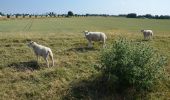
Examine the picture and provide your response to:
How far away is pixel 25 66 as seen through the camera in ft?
73.9

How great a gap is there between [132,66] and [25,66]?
6.53 meters

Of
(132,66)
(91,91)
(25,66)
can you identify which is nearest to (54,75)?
(25,66)

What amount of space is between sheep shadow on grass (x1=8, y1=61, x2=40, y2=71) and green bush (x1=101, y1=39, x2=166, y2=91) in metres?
4.20

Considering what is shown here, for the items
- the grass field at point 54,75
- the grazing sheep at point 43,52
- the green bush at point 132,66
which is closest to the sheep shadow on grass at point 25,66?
the grass field at point 54,75

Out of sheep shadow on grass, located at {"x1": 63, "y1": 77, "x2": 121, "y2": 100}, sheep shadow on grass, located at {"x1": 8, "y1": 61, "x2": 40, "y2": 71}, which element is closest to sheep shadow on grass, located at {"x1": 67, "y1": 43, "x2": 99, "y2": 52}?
sheep shadow on grass, located at {"x1": 8, "y1": 61, "x2": 40, "y2": 71}

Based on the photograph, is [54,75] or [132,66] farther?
[54,75]

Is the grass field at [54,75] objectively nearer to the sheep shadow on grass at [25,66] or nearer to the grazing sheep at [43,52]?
the sheep shadow on grass at [25,66]

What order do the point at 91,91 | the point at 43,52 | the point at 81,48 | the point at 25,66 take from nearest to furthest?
the point at 91,91 → the point at 43,52 → the point at 25,66 → the point at 81,48

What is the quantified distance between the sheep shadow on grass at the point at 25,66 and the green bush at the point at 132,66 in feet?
13.8

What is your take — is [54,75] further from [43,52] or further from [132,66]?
[132,66]

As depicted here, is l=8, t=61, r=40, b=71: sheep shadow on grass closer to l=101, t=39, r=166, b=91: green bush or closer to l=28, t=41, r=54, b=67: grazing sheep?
l=28, t=41, r=54, b=67: grazing sheep

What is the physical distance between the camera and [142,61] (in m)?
21.0

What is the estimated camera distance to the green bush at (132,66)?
67.4 ft

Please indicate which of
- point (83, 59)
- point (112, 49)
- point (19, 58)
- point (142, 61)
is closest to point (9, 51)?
point (19, 58)
